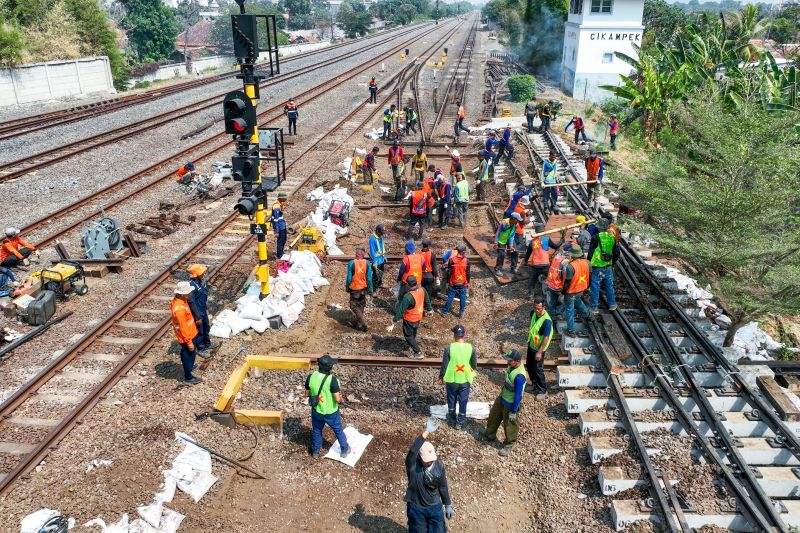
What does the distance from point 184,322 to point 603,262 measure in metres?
6.95

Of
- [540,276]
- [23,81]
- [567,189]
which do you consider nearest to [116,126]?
[23,81]

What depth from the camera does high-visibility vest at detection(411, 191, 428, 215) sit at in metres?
14.2

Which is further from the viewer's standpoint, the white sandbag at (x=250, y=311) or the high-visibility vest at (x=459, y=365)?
the white sandbag at (x=250, y=311)

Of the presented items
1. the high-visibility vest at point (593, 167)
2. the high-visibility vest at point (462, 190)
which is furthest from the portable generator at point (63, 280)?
the high-visibility vest at point (593, 167)

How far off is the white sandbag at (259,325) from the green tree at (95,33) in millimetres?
38941

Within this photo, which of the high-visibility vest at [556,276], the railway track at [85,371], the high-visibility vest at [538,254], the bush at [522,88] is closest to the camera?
the railway track at [85,371]

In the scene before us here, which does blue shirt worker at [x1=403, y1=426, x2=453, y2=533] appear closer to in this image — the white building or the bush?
the bush

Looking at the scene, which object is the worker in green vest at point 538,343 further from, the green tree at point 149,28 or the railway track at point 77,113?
the green tree at point 149,28

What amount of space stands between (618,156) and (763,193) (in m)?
16.1

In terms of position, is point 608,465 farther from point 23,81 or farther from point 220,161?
point 23,81

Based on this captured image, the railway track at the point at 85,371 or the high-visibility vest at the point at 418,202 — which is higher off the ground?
the high-visibility vest at the point at 418,202

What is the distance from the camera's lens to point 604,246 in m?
10.4

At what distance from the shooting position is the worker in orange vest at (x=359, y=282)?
10344 millimetres

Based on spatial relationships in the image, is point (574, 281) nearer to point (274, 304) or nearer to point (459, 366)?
point (459, 366)
